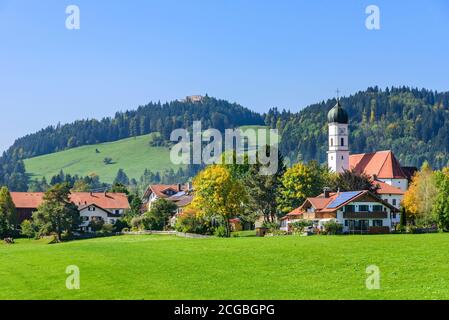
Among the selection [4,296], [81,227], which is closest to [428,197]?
[81,227]

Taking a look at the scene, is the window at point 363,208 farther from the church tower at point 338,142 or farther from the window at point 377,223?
the church tower at point 338,142

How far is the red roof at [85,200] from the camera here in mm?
118562

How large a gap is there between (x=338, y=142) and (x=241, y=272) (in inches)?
3592

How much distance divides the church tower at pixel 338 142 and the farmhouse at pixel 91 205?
35.1 metres

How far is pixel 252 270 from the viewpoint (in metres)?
34.5

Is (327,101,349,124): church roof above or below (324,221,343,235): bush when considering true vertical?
A: above

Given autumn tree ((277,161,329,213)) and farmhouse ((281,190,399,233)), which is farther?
autumn tree ((277,161,329,213))

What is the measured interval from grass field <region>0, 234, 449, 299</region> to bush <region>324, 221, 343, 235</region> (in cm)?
1764

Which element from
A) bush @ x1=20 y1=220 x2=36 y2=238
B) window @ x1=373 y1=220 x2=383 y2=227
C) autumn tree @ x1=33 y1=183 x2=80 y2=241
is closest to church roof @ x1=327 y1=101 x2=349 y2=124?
window @ x1=373 y1=220 x2=383 y2=227

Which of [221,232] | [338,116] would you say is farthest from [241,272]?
[338,116]

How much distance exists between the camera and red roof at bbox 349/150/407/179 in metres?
116

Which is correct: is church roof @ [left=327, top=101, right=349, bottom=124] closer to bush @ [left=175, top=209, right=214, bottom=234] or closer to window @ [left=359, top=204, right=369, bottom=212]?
window @ [left=359, top=204, right=369, bottom=212]
